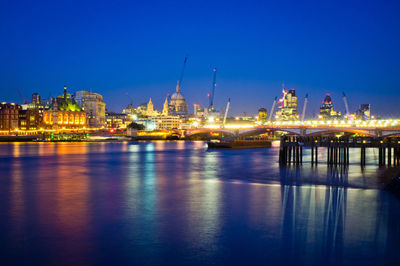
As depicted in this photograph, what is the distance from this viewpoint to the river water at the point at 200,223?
12.5 m

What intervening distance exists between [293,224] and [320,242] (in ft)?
8.25

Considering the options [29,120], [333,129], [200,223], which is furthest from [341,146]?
[29,120]

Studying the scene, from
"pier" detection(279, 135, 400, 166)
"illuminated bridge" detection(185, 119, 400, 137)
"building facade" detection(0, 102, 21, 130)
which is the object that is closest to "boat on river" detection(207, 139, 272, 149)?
"illuminated bridge" detection(185, 119, 400, 137)

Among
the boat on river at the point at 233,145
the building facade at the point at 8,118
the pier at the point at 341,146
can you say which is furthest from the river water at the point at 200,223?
the building facade at the point at 8,118

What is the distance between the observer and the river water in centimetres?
1252

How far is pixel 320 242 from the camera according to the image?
13.8 meters

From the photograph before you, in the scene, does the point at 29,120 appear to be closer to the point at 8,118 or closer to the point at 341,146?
the point at 8,118

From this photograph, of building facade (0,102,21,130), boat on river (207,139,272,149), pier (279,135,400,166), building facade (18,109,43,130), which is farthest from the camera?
building facade (18,109,43,130)

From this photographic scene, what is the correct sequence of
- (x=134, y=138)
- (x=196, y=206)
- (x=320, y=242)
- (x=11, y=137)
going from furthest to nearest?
1. (x=134, y=138)
2. (x=11, y=137)
3. (x=196, y=206)
4. (x=320, y=242)

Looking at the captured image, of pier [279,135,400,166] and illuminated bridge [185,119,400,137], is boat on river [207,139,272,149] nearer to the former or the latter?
illuminated bridge [185,119,400,137]

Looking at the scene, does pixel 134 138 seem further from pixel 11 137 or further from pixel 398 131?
pixel 398 131

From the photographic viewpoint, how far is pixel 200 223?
54.5 ft

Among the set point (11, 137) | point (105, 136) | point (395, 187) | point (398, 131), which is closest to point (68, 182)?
point (395, 187)

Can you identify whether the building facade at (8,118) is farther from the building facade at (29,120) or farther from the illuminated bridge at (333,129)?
the illuminated bridge at (333,129)
